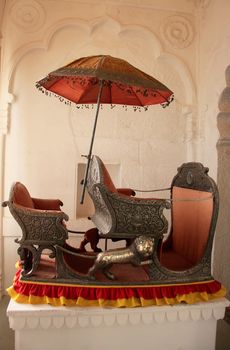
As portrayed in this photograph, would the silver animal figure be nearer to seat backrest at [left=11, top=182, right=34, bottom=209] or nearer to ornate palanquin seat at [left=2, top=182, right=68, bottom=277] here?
ornate palanquin seat at [left=2, top=182, right=68, bottom=277]

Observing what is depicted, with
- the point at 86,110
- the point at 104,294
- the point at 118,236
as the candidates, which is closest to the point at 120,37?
the point at 86,110

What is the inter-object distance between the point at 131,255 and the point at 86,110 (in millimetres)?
2117

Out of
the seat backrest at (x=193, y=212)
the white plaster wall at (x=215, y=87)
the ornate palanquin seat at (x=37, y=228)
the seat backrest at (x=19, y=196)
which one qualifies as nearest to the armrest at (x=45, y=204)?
the seat backrest at (x=19, y=196)

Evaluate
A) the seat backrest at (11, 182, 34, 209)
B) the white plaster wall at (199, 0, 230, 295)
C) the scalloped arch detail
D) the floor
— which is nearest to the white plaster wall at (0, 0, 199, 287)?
the scalloped arch detail

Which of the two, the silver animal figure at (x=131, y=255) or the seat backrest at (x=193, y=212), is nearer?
the silver animal figure at (x=131, y=255)

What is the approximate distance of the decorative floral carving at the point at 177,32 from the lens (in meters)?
3.70

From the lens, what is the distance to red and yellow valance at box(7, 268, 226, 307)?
1.98 m

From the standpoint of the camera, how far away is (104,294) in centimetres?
202

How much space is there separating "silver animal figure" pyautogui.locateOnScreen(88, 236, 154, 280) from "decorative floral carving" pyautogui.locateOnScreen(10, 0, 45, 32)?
2.84 metres

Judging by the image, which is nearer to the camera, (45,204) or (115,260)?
(115,260)

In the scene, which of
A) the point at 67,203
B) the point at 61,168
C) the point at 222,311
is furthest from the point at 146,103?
the point at 222,311

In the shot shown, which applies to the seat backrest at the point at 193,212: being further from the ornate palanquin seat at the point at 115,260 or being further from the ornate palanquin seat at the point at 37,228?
the ornate palanquin seat at the point at 37,228

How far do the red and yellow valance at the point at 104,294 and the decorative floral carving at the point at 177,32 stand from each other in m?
2.93

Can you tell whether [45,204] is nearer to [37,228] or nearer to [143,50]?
[37,228]
